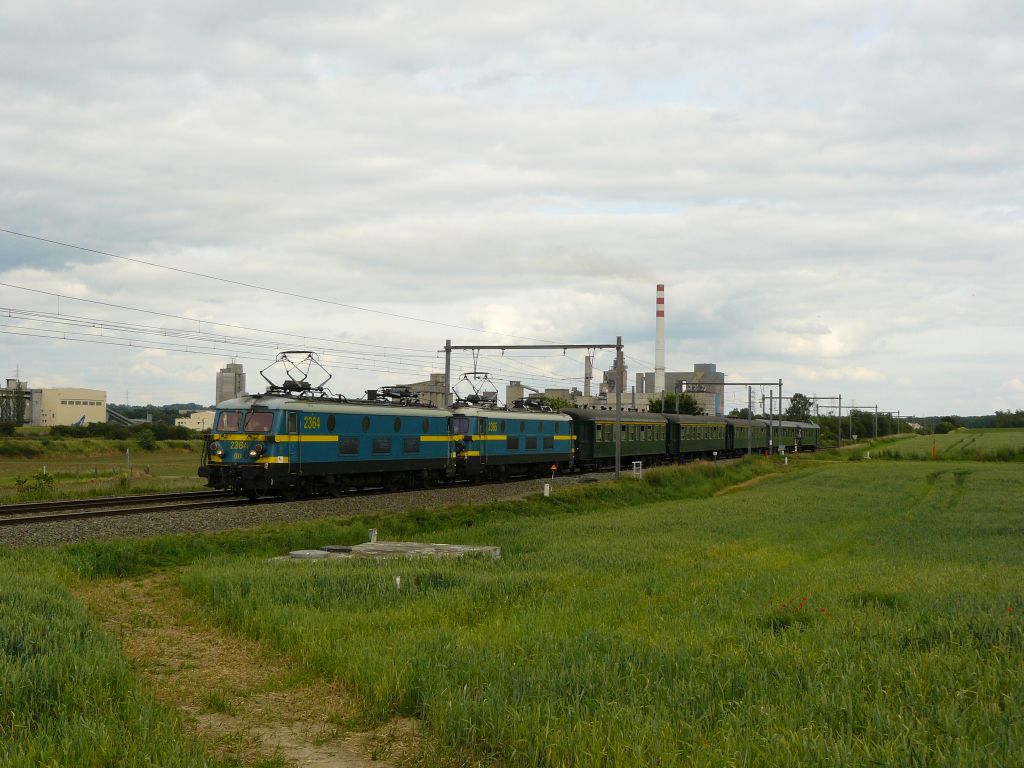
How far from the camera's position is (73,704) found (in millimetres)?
7410

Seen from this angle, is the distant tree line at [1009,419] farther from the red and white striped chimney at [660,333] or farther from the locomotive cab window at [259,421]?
the locomotive cab window at [259,421]

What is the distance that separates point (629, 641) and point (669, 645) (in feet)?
1.34

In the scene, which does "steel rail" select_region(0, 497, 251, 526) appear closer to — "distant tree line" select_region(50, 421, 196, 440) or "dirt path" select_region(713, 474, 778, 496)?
"dirt path" select_region(713, 474, 778, 496)

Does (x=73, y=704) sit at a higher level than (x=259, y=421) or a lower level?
lower

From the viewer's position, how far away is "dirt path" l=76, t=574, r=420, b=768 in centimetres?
706

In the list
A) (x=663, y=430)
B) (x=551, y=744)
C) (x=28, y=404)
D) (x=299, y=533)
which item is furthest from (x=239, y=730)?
(x=28, y=404)

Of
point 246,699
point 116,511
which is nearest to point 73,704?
point 246,699

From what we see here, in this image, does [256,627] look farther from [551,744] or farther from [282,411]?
[282,411]

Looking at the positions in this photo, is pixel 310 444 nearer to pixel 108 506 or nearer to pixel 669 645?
pixel 108 506

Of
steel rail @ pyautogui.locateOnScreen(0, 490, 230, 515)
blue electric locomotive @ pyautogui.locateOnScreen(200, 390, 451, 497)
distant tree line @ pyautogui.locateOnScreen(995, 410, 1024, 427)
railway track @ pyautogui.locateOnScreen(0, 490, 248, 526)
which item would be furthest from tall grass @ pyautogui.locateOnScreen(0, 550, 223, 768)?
distant tree line @ pyautogui.locateOnScreen(995, 410, 1024, 427)

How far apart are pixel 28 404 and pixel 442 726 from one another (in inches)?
5785

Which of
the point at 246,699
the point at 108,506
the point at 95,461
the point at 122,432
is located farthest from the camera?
the point at 122,432

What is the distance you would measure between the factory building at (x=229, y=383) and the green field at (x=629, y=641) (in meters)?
11.9

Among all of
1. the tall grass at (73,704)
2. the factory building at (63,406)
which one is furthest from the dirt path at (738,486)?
the factory building at (63,406)
